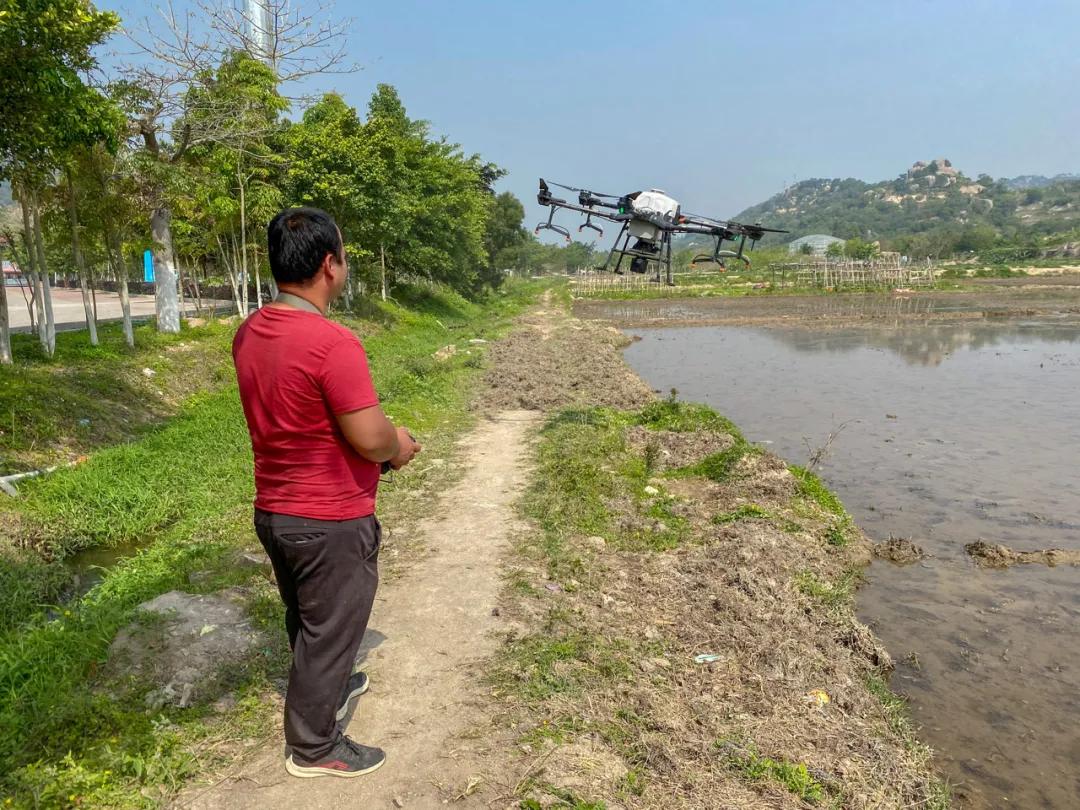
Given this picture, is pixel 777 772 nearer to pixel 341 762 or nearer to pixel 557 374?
pixel 341 762

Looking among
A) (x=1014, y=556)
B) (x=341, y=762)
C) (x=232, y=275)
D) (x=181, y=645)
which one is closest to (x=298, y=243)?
(x=341, y=762)

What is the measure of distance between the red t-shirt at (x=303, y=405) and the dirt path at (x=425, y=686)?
4.07 feet

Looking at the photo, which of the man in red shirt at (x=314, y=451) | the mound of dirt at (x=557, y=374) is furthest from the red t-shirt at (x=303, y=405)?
the mound of dirt at (x=557, y=374)

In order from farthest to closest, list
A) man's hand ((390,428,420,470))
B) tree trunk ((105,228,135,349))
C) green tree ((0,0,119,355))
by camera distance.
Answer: tree trunk ((105,228,135,349)) < green tree ((0,0,119,355)) < man's hand ((390,428,420,470))

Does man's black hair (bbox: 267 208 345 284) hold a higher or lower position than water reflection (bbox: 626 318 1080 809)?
higher

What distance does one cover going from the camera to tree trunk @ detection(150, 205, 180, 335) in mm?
14219

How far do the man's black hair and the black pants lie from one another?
941 millimetres

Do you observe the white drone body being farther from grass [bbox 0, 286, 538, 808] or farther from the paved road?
the paved road

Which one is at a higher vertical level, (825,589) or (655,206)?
(655,206)

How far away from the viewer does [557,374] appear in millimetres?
16453

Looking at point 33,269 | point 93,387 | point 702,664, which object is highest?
point 33,269

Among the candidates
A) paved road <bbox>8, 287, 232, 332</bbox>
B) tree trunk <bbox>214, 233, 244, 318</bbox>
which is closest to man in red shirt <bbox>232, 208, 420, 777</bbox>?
tree trunk <bbox>214, 233, 244, 318</bbox>

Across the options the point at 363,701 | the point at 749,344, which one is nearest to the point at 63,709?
the point at 363,701

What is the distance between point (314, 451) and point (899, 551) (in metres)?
6.52
